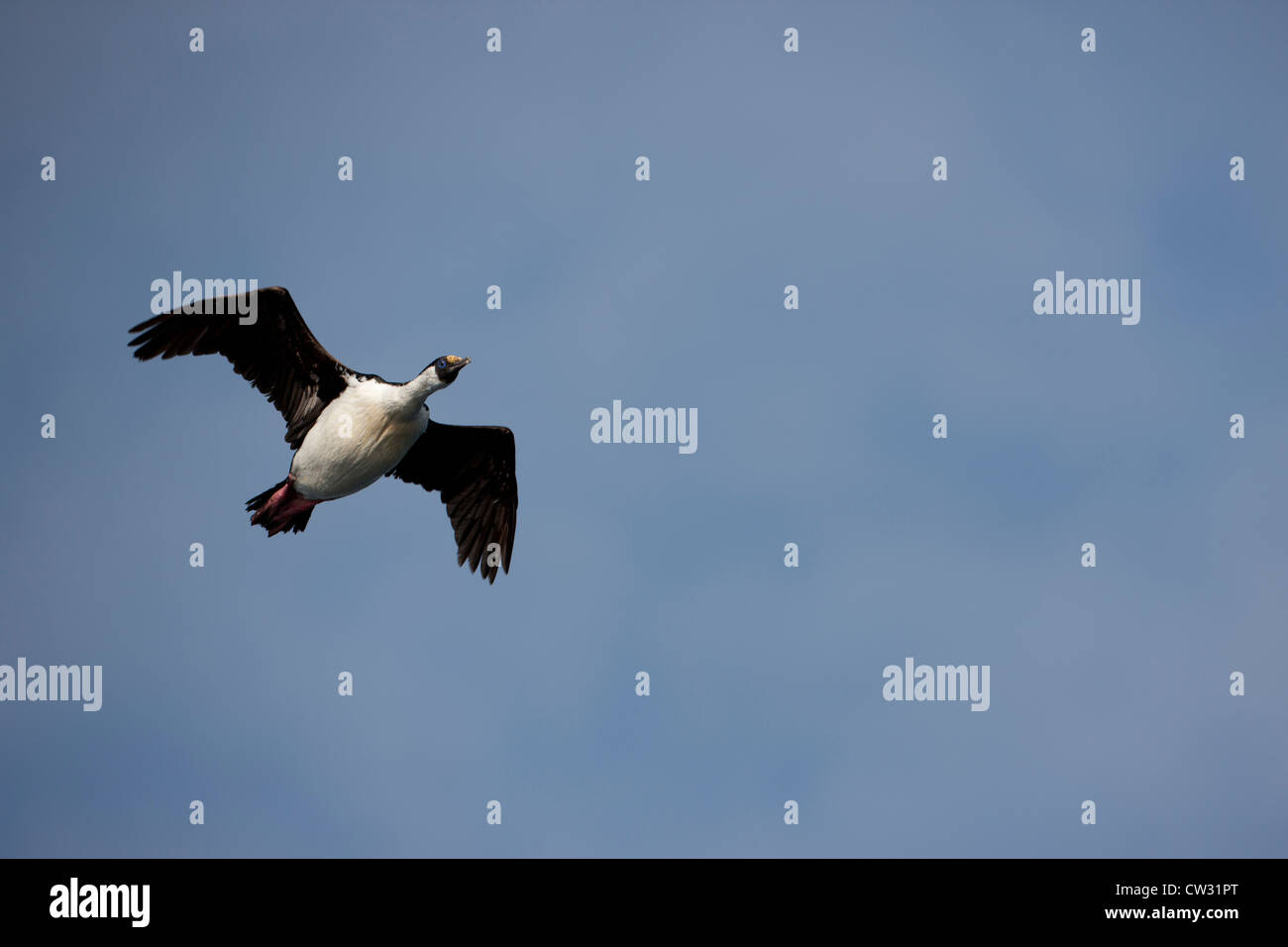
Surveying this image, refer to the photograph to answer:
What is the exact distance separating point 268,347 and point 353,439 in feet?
8.51

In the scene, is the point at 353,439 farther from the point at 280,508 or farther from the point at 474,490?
the point at 474,490

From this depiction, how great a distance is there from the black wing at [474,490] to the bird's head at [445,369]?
425cm

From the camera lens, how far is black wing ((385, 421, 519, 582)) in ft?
107

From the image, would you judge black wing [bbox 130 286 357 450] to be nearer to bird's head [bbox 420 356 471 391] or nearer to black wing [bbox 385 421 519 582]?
bird's head [bbox 420 356 471 391]

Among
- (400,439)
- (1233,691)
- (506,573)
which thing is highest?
(400,439)

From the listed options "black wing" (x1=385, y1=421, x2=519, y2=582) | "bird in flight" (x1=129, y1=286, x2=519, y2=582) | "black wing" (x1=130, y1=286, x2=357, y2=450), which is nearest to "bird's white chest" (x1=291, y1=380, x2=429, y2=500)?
"bird in flight" (x1=129, y1=286, x2=519, y2=582)

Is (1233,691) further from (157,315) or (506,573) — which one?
(157,315)

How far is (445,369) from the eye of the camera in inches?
1115

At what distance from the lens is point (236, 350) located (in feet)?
96.1

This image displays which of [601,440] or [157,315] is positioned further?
[601,440]
